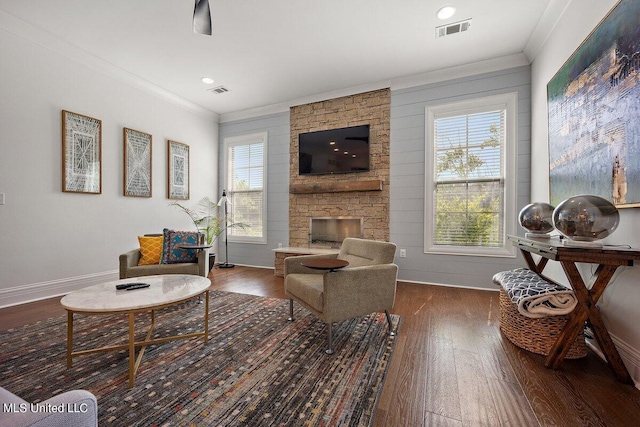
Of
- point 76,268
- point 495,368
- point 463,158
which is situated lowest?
point 495,368

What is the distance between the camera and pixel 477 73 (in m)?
3.84

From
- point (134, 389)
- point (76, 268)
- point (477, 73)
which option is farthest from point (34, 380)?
point (477, 73)

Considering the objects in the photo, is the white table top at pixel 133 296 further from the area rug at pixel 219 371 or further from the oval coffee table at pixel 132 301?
the area rug at pixel 219 371

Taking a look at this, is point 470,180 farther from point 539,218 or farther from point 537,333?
point 537,333

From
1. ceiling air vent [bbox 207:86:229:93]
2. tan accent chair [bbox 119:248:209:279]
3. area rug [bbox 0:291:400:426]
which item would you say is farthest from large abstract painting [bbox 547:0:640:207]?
ceiling air vent [bbox 207:86:229:93]

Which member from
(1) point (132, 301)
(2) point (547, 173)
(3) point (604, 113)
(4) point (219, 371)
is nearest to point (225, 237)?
(1) point (132, 301)

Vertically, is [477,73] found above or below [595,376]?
above

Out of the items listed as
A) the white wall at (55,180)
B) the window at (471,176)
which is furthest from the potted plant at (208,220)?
the window at (471,176)

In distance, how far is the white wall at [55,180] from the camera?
3033 millimetres

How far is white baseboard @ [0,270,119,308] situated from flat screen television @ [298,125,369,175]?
340 cm

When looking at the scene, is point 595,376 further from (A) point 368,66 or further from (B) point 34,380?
(A) point 368,66

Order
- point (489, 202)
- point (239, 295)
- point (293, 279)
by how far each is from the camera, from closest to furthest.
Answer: point (293, 279), point (239, 295), point (489, 202)

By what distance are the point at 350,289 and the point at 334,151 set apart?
3013 mm

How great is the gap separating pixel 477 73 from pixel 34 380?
531 centimetres
